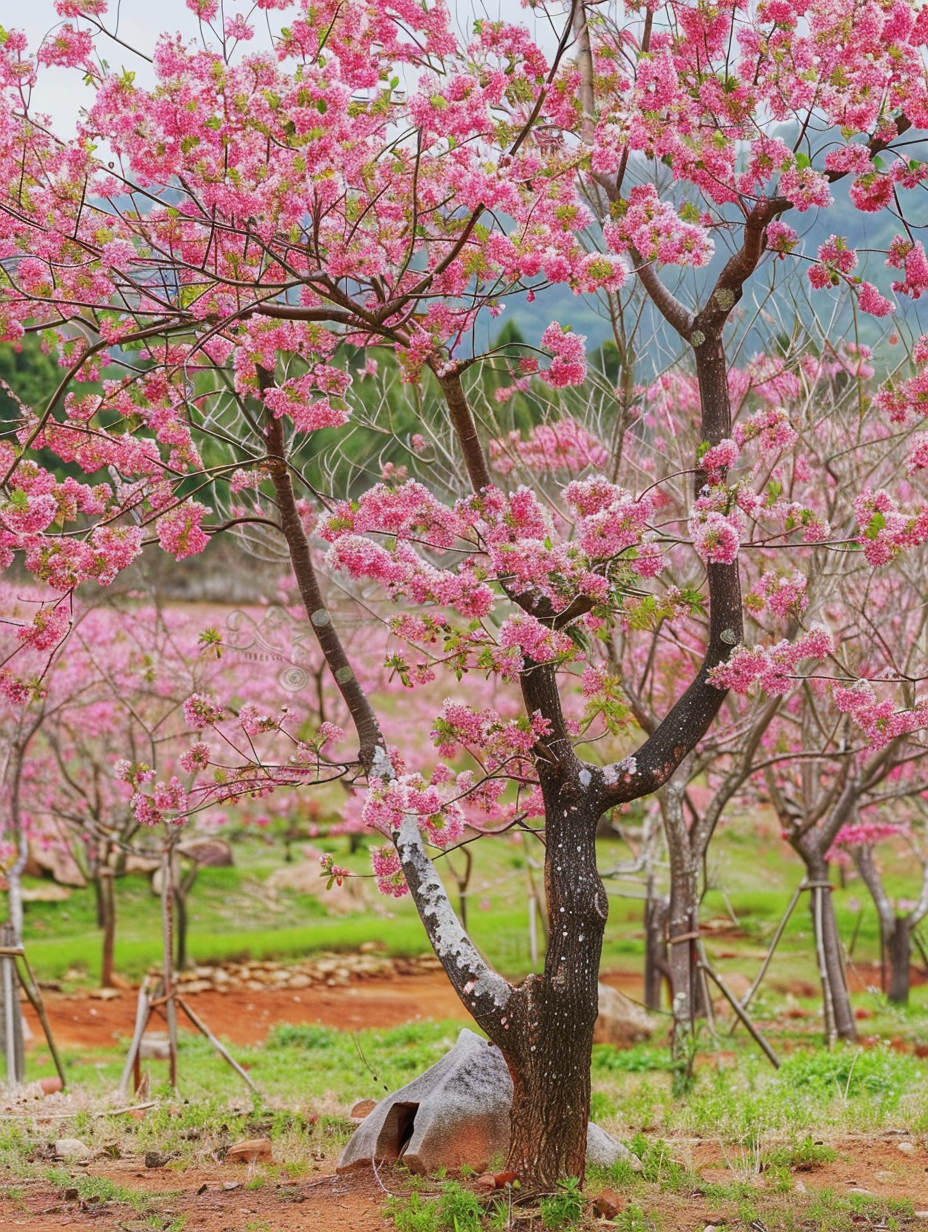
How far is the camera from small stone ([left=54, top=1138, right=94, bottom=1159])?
18.5 ft

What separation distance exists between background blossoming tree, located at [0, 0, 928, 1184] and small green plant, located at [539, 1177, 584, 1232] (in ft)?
0.55

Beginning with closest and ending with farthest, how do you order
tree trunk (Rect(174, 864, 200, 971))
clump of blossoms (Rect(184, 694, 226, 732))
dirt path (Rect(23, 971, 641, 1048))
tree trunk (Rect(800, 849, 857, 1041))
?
1. clump of blossoms (Rect(184, 694, 226, 732))
2. tree trunk (Rect(800, 849, 857, 1041))
3. dirt path (Rect(23, 971, 641, 1048))
4. tree trunk (Rect(174, 864, 200, 971))

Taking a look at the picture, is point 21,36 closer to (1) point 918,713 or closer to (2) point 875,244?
(1) point 918,713

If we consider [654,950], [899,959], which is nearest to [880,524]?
[654,950]

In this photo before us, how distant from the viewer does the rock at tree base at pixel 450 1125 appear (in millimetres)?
4965

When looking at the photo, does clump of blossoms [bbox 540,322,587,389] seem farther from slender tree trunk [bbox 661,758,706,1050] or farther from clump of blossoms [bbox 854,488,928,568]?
slender tree trunk [bbox 661,758,706,1050]

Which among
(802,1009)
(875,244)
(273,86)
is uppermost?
(875,244)

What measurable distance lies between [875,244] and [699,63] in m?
3.92

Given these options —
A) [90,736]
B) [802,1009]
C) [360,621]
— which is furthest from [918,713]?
[90,736]

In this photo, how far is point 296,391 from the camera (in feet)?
16.3

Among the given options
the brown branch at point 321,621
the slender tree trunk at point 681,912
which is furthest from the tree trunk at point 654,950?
the brown branch at point 321,621

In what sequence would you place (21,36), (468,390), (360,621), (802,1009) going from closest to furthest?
(21,36), (468,390), (360,621), (802,1009)

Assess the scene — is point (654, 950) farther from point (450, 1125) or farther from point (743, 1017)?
point (450, 1125)

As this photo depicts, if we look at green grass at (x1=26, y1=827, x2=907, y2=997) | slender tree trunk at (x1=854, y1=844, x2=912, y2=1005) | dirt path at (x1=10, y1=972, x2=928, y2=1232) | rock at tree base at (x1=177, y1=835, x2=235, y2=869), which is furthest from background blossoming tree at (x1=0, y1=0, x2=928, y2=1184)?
rock at tree base at (x1=177, y1=835, x2=235, y2=869)
